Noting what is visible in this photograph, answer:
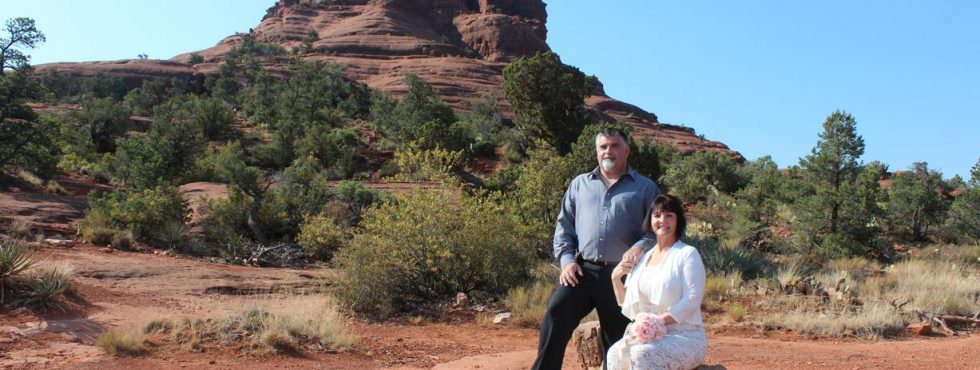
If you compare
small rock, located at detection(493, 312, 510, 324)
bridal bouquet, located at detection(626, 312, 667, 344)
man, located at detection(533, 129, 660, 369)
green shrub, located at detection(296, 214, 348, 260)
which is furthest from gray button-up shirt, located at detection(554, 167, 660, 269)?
green shrub, located at detection(296, 214, 348, 260)

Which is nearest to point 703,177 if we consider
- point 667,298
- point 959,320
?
point 959,320

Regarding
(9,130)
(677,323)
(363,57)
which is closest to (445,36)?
(363,57)

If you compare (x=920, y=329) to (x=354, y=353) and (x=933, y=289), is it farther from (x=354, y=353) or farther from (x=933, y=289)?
(x=354, y=353)

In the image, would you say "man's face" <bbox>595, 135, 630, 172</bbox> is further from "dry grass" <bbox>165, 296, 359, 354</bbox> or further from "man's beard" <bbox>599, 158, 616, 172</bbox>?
"dry grass" <bbox>165, 296, 359, 354</bbox>

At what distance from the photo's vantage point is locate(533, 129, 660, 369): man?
3945 millimetres

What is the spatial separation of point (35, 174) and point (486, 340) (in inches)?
784

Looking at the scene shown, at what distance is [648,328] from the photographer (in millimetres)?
3291

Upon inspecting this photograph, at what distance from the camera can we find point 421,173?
11.9 meters

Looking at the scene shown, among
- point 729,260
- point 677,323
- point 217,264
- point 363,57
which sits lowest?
point 217,264

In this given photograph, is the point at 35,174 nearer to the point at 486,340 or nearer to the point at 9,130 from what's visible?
the point at 9,130

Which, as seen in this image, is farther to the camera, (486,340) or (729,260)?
(729,260)

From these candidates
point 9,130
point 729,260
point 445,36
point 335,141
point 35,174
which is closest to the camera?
point 729,260

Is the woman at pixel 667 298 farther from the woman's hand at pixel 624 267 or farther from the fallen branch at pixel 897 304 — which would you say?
the fallen branch at pixel 897 304

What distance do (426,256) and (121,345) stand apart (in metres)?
4.37
